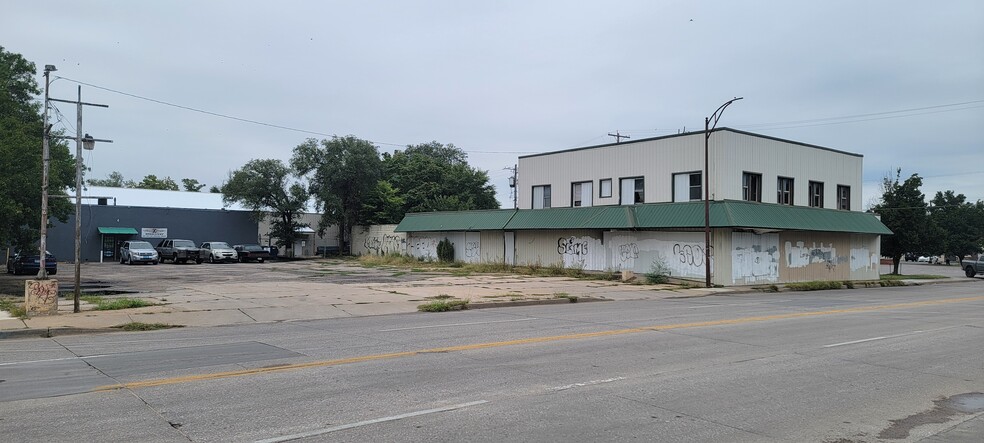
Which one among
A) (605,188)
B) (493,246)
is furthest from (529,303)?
(493,246)

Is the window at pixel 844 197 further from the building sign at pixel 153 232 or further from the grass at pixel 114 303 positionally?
the building sign at pixel 153 232

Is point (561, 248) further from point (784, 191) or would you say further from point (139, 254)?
point (139, 254)

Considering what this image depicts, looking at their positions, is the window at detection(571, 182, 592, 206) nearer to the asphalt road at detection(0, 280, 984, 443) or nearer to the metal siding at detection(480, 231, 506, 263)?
the metal siding at detection(480, 231, 506, 263)

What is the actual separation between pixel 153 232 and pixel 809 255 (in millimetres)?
50688

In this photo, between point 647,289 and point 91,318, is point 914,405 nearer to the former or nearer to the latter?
point 91,318

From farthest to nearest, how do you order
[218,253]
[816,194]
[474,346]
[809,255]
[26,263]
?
[218,253], [816,194], [26,263], [809,255], [474,346]

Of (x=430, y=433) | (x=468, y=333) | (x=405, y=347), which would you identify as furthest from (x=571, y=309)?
(x=430, y=433)

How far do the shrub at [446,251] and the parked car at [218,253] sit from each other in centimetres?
1676

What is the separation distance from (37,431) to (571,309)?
Result: 15164mm

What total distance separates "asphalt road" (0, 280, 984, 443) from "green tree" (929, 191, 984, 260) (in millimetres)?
99067

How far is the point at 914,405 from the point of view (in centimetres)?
746

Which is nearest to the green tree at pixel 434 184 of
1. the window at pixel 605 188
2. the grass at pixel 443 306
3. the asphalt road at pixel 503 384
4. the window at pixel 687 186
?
the window at pixel 605 188

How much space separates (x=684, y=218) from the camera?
31484mm

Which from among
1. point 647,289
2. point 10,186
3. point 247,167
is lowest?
point 647,289
